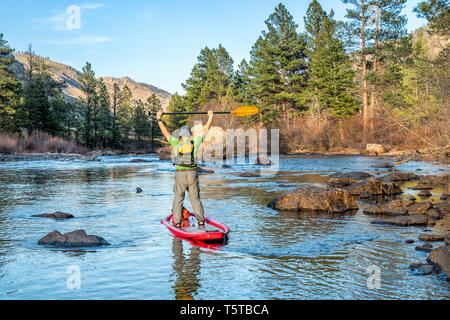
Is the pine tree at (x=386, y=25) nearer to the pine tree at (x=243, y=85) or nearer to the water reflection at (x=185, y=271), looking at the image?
the pine tree at (x=243, y=85)

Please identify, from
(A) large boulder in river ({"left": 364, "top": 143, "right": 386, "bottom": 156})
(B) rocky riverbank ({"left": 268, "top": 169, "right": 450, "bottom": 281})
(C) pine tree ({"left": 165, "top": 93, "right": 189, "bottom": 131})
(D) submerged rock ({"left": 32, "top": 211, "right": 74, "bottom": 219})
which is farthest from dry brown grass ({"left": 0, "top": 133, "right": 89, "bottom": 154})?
(B) rocky riverbank ({"left": 268, "top": 169, "right": 450, "bottom": 281})

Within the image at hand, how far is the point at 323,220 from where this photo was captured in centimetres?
1052

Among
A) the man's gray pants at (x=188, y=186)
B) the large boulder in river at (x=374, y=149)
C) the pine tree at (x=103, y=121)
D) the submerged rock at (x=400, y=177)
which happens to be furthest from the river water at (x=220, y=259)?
the pine tree at (x=103, y=121)

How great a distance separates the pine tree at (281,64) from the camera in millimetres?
52031

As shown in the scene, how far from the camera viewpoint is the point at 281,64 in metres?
52.8

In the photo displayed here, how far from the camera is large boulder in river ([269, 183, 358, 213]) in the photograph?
463 inches

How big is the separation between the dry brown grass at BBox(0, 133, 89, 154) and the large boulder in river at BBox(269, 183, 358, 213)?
36625mm

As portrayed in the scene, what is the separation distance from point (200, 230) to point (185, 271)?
2065mm

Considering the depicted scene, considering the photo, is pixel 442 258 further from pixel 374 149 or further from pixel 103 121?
pixel 103 121

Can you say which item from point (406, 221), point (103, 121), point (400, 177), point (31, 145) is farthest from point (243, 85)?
point (406, 221)

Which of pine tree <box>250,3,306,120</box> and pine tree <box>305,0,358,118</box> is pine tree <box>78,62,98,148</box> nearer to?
pine tree <box>250,3,306,120</box>
